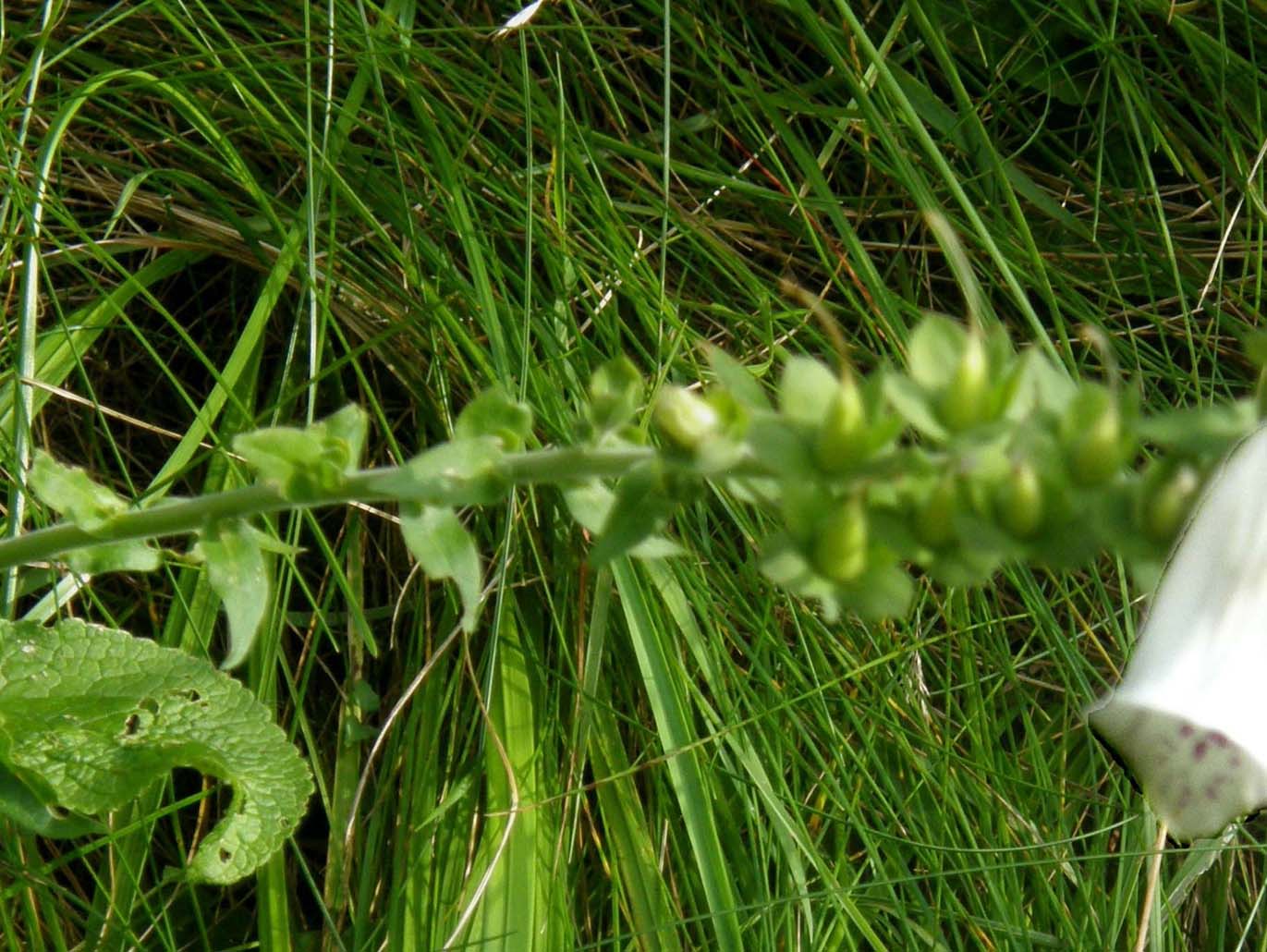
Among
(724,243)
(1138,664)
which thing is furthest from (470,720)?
(1138,664)

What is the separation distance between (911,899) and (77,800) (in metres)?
0.63

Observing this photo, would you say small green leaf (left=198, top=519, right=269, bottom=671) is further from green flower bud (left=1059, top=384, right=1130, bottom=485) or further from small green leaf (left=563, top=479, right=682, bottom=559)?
green flower bud (left=1059, top=384, right=1130, bottom=485)

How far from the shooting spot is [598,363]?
1208 millimetres

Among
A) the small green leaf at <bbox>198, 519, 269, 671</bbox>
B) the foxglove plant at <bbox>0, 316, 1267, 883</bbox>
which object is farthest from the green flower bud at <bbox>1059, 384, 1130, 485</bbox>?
the small green leaf at <bbox>198, 519, 269, 671</bbox>

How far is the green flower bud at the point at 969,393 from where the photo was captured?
1.37 ft

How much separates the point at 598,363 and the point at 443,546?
0.65 metres

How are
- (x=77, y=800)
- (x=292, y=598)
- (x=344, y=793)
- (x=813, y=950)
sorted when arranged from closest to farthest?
(x=77, y=800) < (x=813, y=950) < (x=344, y=793) < (x=292, y=598)

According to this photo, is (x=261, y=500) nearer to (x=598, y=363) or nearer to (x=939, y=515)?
(x=939, y=515)

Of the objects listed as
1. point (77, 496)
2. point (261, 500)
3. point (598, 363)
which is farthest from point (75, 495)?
point (598, 363)

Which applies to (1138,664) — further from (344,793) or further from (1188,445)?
(344,793)

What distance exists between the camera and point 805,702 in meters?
1.15

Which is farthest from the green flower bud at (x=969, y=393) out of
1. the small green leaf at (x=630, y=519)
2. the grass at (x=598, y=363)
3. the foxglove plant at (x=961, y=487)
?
the grass at (x=598, y=363)

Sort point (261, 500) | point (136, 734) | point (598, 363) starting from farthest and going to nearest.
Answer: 1. point (598, 363)
2. point (136, 734)
3. point (261, 500)

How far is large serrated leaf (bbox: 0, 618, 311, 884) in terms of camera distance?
968 millimetres
